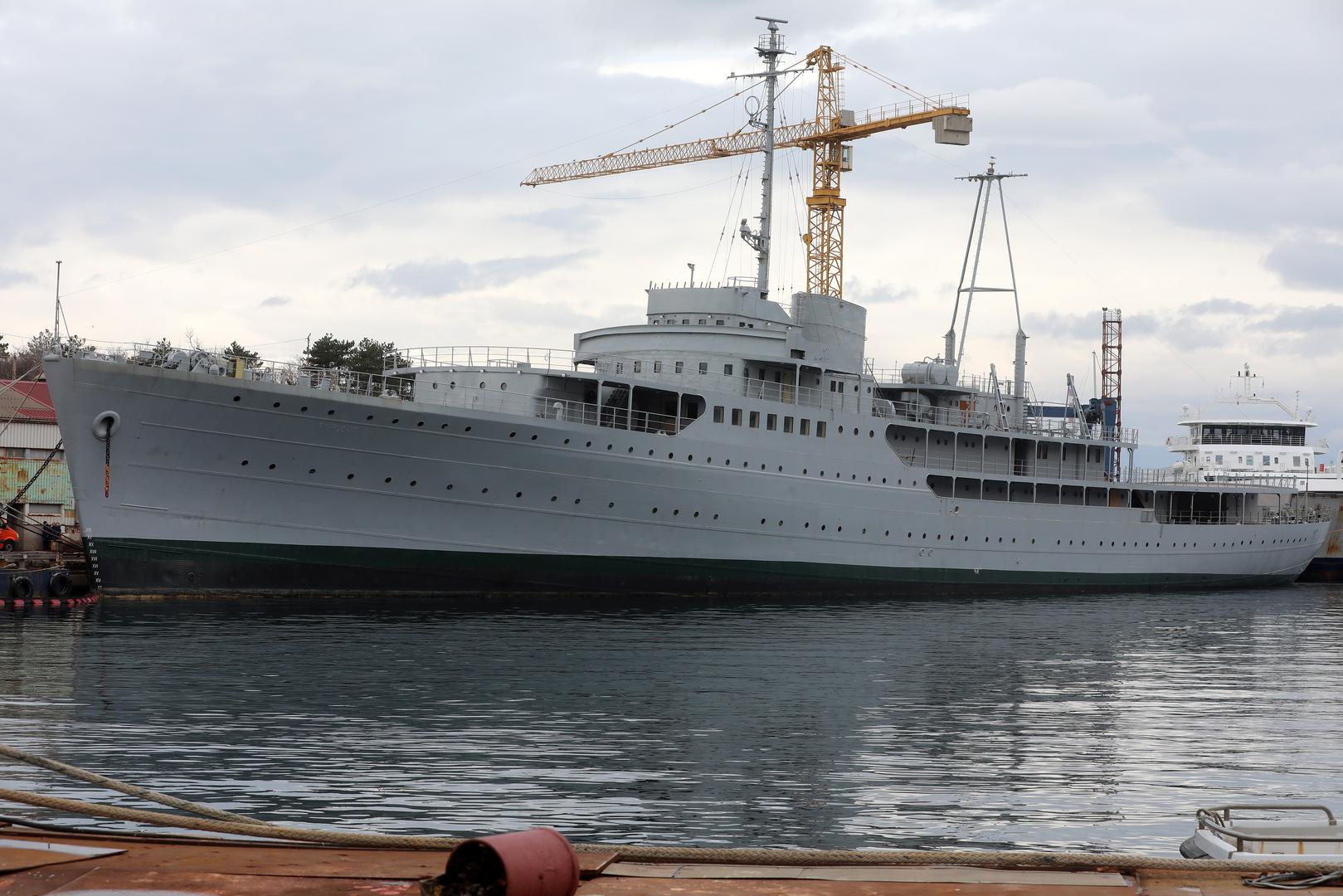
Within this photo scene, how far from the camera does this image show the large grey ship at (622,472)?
27.2 metres

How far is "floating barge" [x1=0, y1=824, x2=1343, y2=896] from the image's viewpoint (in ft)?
19.2

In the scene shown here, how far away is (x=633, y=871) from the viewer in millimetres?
6312

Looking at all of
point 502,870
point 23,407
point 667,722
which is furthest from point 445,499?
point 23,407

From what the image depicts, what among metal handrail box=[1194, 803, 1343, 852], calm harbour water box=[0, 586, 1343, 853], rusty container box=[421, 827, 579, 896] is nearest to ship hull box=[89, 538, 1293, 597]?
calm harbour water box=[0, 586, 1343, 853]

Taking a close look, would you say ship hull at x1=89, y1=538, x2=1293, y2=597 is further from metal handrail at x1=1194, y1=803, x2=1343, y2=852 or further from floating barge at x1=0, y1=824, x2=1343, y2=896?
metal handrail at x1=1194, y1=803, x2=1343, y2=852

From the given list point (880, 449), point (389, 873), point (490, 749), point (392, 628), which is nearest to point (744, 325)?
point (880, 449)

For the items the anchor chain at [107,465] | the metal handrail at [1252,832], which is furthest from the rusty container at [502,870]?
the anchor chain at [107,465]

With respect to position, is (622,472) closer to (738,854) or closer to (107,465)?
(107,465)

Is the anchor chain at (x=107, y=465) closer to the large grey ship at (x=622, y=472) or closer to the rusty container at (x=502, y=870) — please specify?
the large grey ship at (x=622, y=472)

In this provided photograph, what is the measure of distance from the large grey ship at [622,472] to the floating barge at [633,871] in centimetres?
2174

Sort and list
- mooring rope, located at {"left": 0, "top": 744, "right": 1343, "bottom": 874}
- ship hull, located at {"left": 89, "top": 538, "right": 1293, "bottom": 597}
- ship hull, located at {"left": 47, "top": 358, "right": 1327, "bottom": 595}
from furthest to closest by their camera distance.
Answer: ship hull, located at {"left": 89, "top": 538, "right": 1293, "bottom": 597}, ship hull, located at {"left": 47, "top": 358, "right": 1327, "bottom": 595}, mooring rope, located at {"left": 0, "top": 744, "right": 1343, "bottom": 874}

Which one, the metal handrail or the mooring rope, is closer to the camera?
the mooring rope

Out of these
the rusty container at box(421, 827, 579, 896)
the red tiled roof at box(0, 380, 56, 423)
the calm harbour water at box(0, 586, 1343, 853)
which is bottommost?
the calm harbour water at box(0, 586, 1343, 853)

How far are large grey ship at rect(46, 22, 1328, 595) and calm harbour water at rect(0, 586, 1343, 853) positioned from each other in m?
2.05
